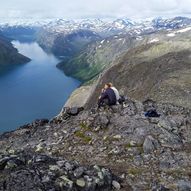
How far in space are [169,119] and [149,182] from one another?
32.3 feet

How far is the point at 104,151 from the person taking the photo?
82.1 feet

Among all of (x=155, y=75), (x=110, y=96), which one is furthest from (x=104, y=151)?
(x=155, y=75)

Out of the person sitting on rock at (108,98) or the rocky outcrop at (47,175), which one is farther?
the person sitting on rock at (108,98)

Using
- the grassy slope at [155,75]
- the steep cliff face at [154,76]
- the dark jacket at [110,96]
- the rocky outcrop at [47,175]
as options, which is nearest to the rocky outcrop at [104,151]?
the rocky outcrop at [47,175]

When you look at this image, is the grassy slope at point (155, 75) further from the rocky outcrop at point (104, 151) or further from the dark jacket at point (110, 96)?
the rocky outcrop at point (104, 151)

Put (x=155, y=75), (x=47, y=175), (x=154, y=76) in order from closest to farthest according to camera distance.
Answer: (x=47, y=175) < (x=154, y=76) < (x=155, y=75)

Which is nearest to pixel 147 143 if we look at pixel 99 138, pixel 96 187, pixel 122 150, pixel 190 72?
pixel 122 150

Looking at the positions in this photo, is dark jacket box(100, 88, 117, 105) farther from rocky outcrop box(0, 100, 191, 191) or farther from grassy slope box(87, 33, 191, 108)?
grassy slope box(87, 33, 191, 108)

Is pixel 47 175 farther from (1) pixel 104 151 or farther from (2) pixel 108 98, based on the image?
(2) pixel 108 98

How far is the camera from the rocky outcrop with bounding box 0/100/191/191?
19.0m

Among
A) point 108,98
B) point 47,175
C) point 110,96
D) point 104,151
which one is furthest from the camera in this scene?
point 108,98

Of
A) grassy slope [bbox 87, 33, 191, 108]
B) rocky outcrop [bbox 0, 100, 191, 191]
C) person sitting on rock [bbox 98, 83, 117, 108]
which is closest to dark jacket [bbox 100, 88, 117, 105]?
person sitting on rock [bbox 98, 83, 117, 108]

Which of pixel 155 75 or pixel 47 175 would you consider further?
pixel 155 75

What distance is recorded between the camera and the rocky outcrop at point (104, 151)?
19.0 m
